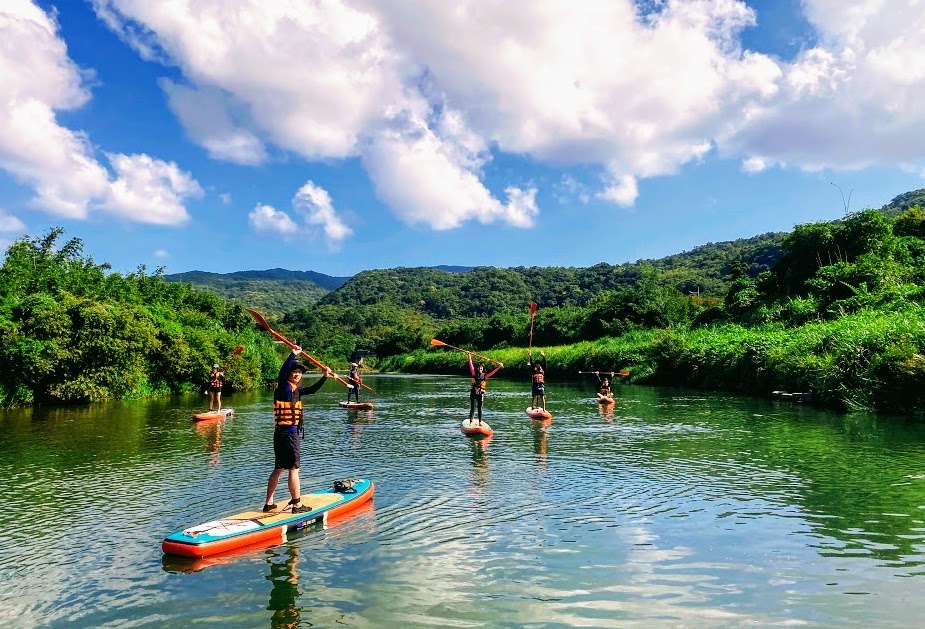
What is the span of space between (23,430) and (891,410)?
3251 cm

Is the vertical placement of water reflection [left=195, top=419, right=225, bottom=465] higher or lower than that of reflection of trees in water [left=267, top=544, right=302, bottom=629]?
higher

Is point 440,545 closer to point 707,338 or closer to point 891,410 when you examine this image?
point 891,410

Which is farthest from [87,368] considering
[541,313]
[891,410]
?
[541,313]

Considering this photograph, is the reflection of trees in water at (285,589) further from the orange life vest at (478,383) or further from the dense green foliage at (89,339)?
the dense green foliage at (89,339)

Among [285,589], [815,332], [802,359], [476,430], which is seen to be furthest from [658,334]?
[285,589]

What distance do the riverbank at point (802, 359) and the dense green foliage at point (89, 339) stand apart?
109 feet

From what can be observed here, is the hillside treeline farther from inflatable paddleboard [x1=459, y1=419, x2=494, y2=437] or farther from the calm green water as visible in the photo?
inflatable paddleboard [x1=459, y1=419, x2=494, y2=437]

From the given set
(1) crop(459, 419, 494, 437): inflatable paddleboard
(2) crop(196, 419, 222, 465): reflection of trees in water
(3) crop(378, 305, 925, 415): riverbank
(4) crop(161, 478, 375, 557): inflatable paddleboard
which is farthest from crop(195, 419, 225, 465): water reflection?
(3) crop(378, 305, 925, 415): riverbank

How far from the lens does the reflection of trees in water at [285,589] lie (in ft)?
23.5

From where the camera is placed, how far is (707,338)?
50062 millimetres

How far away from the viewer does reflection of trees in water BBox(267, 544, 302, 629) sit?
715 centimetres

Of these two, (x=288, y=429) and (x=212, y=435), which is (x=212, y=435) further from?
(x=288, y=429)

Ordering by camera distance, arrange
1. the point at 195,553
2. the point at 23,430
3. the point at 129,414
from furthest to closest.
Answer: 1. the point at 129,414
2. the point at 23,430
3. the point at 195,553

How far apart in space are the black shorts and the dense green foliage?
92.4ft
